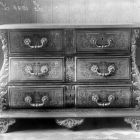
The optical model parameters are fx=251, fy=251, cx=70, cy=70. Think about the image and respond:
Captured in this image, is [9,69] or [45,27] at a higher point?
[45,27]

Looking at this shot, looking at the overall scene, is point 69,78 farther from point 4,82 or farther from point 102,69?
point 4,82

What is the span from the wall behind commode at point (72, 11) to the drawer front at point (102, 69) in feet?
1.72

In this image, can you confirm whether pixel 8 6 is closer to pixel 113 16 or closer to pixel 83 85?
pixel 113 16

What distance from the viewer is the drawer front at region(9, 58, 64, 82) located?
1389 mm

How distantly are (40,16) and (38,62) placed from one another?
0.60 m

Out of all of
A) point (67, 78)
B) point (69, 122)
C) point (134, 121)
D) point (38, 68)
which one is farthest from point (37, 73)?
point (134, 121)

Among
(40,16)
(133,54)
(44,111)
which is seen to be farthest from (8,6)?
(133,54)

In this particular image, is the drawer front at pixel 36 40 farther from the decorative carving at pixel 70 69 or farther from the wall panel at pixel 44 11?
the wall panel at pixel 44 11

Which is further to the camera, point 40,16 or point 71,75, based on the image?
point 40,16

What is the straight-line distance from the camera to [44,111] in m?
1.40

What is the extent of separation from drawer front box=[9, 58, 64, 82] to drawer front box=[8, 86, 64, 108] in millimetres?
60

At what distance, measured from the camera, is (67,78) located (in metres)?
1.40

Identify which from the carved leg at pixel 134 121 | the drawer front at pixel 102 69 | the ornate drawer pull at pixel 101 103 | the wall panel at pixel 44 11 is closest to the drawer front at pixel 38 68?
the drawer front at pixel 102 69

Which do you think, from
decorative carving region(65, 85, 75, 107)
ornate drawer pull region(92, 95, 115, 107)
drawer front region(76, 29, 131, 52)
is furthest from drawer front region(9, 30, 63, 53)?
ornate drawer pull region(92, 95, 115, 107)
